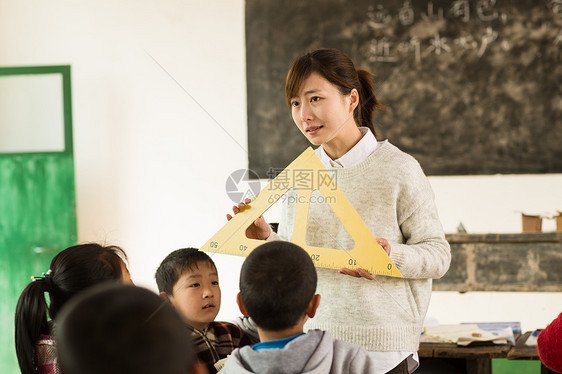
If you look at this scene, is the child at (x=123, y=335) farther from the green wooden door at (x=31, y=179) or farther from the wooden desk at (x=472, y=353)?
the green wooden door at (x=31, y=179)

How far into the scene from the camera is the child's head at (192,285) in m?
1.58

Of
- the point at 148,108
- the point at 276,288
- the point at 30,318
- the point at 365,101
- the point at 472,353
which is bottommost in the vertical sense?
the point at 472,353

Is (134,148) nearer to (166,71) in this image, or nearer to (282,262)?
(166,71)

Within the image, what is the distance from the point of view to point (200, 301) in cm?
160

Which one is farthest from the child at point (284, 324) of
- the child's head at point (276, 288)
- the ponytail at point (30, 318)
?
the ponytail at point (30, 318)

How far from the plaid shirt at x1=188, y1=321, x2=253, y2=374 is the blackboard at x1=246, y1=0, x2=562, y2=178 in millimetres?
2445

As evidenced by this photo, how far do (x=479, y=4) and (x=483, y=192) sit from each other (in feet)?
3.62

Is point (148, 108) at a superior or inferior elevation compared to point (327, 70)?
superior

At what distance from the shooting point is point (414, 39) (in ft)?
12.3

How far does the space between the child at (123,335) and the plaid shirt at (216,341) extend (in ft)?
3.21

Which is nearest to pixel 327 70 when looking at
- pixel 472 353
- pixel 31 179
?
pixel 472 353

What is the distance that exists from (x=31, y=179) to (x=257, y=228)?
2.82 metres

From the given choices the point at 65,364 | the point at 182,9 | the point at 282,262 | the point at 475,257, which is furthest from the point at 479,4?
the point at 65,364

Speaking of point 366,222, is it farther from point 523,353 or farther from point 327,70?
point 523,353
